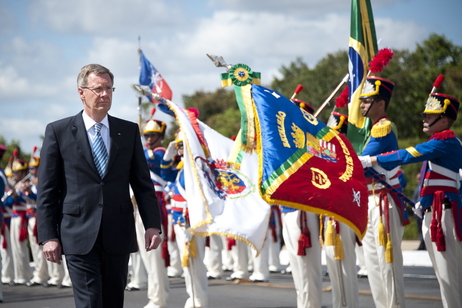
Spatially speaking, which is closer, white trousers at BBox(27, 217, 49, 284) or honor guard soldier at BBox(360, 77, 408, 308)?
honor guard soldier at BBox(360, 77, 408, 308)

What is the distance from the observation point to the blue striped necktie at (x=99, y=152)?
18.0 ft

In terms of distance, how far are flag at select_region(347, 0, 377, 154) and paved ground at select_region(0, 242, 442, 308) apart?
2.60 meters

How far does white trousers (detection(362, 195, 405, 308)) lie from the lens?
8.22 meters

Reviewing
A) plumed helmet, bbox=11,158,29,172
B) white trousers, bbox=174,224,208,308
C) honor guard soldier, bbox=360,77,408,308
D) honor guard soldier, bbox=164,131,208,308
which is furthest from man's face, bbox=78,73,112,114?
plumed helmet, bbox=11,158,29,172

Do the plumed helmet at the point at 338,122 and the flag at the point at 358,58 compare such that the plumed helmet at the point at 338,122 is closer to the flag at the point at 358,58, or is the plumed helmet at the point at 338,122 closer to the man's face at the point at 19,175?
the flag at the point at 358,58

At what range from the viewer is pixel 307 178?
24.8 feet

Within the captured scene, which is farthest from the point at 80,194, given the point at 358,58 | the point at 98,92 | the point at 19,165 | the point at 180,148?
the point at 19,165

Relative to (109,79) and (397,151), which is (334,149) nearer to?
(397,151)

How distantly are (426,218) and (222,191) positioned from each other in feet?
8.13

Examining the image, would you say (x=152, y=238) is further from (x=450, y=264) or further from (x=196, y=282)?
(x=196, y=282)

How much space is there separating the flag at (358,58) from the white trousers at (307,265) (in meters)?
1.02

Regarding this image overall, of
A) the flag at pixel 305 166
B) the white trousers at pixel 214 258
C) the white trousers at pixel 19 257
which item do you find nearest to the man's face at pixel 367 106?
the flag at pixel 305 166

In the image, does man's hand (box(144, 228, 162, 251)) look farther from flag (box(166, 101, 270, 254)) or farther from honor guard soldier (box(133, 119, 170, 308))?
honor guard soldier (box(133, 119, 170, 308))

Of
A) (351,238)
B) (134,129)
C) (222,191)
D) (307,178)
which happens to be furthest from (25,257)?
(134,129)
